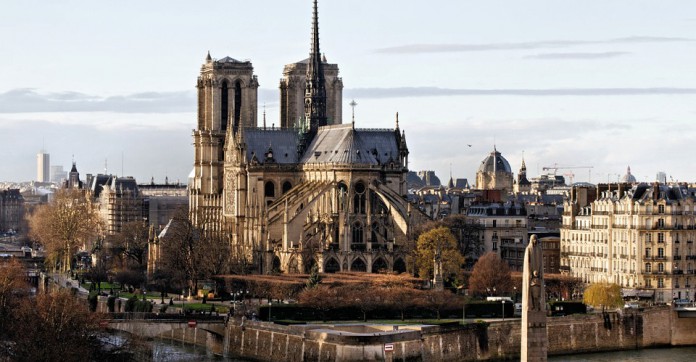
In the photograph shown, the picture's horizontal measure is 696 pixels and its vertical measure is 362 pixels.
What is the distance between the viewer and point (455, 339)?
110 meters

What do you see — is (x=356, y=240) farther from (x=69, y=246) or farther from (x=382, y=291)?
(x=69, y=246)

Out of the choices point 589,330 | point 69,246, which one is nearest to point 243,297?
point 589,330

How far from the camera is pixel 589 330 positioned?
118m

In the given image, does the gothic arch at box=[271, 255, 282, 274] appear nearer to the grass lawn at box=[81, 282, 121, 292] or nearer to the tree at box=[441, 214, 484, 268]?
the grass lawn at box=[81, 282, 121, 292]

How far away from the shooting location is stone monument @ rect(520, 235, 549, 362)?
68.9 metres

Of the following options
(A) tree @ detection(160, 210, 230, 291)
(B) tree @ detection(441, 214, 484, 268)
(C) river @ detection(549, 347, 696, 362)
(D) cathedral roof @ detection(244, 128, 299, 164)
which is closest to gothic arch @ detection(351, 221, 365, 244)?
(B) tree @ detection(441, 214, 484, 268)

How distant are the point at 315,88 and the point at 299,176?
7453mm

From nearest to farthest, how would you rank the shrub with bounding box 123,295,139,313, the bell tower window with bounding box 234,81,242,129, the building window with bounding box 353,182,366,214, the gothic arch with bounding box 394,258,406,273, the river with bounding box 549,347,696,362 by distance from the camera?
the river with bounding box 549,347,696,362 < the shrub with bounding box 123,295,139,313 < the gothic arch with bounding box 394,258,406,273 < the building window with bounding box 353,182,366,214 < the bell tower window with bounding box 234,81,242,129

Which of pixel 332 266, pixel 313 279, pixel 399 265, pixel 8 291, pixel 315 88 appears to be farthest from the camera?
pixel 315 88

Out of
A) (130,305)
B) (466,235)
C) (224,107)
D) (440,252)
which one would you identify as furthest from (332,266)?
(224,107)

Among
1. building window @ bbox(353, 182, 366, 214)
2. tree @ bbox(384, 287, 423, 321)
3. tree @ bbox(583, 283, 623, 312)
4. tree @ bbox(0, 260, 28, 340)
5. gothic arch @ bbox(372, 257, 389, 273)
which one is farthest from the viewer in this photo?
building window @ bbox(353, 182, 366, 214)

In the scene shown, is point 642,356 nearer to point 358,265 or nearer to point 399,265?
point 399,265

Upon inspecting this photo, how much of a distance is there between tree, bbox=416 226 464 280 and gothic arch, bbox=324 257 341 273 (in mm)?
6619

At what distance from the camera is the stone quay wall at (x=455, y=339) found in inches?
4151
